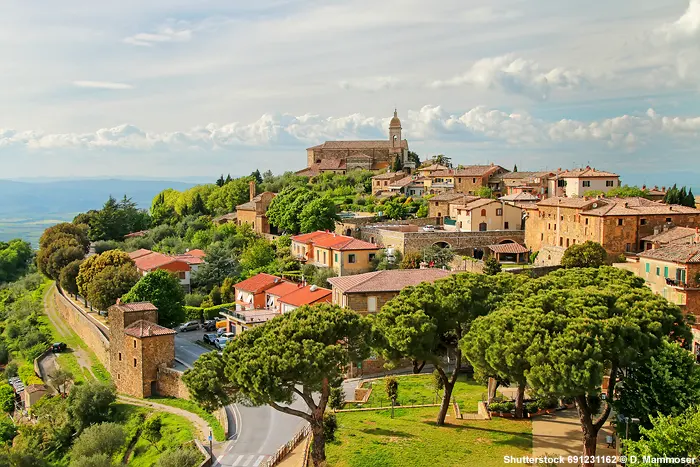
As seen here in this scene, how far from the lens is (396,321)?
23094mm

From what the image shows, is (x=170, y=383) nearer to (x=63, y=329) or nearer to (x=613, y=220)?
(x=63, y=329)

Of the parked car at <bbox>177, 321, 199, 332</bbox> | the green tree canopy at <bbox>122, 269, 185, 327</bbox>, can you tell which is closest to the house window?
the green tree canopy at <bbox>122, 269, 185, 327</bbox>

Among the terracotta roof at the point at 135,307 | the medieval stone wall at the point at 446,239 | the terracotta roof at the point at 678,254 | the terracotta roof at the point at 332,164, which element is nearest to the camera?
Answer: the terracotta roof at the point at 678,254

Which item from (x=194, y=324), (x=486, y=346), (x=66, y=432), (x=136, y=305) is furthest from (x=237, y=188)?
(x=486, y=346)

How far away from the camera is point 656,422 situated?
17.0 meters

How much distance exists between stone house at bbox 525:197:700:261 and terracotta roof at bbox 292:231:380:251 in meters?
13.7

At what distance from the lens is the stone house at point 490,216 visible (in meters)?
54.2

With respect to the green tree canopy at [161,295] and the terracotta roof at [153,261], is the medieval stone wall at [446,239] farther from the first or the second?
the terracotta roof at [153,261]

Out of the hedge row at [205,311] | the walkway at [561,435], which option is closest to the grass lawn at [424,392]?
the walkway at [561,435]

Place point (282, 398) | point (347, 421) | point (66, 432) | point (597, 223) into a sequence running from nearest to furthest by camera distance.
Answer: point (282, 398)
point (347, 421)
point (66, 432)
point (597, 223)

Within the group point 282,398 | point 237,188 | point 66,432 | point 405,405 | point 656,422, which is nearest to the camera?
point 656,422

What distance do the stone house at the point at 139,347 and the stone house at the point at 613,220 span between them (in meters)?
27.0

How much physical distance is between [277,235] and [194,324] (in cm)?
1872

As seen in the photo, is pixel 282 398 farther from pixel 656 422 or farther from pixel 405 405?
pixel 656 422
